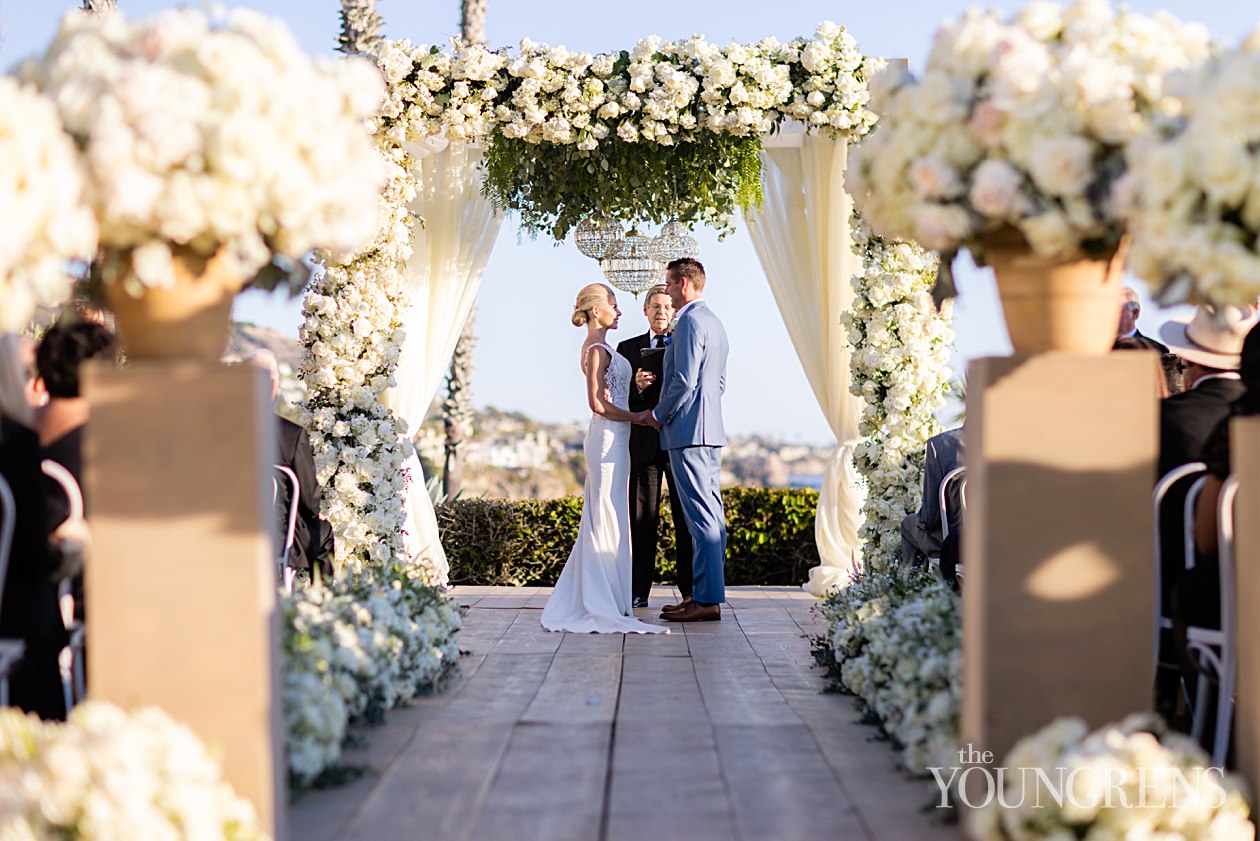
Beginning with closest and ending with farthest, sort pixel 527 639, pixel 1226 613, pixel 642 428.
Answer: pixel 1226 613, pixel 527 639, pixel 642 428

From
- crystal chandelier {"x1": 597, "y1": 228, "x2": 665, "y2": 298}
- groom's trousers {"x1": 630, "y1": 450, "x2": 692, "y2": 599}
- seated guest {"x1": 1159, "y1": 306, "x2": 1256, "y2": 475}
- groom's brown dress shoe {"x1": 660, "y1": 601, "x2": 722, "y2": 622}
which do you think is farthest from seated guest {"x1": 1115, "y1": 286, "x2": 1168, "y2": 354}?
crystal chandelier {"x1": 597, "y1": 228, "x2": 665, "y2": 298}

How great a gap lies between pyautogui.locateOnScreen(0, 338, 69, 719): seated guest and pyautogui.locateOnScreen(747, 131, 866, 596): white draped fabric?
5.36 metres

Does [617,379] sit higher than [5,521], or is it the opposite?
[617,379]

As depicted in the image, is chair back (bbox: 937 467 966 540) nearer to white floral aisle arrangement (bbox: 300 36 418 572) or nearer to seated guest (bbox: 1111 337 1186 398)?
seated guest (bbox: 1111 337 1186 398)

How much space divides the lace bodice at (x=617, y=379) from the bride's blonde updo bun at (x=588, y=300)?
0.53 feet

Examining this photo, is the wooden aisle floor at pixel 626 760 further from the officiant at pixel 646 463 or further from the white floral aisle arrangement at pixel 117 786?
the officiant at pixel 646 463

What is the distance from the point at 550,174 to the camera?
7309 mm

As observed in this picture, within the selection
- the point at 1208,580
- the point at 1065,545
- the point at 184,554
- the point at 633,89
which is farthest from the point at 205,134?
the point at 633,89

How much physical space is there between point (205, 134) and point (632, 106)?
4661 millimetres

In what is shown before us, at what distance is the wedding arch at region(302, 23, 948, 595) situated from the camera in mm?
6910

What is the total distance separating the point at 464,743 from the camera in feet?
12.5

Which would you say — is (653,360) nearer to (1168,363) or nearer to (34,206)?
(1168,363)

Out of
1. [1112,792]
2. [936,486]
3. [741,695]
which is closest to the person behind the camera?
[1112,792]

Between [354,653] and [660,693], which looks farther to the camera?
[660,693]
